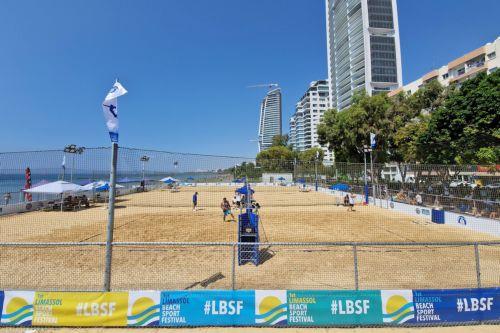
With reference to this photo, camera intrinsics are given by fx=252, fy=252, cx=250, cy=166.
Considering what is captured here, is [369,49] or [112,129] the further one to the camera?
[369,49]

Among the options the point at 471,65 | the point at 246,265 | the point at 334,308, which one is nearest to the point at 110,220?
the point at 246,265

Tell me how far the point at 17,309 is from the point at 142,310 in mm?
2369

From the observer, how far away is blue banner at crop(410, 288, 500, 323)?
4855mm

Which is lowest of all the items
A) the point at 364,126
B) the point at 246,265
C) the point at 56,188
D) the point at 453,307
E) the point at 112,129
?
the point at 246,265

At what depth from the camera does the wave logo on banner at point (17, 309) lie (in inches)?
188

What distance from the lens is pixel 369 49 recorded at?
289 ft

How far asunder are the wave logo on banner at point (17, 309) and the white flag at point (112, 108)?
11.3 feet

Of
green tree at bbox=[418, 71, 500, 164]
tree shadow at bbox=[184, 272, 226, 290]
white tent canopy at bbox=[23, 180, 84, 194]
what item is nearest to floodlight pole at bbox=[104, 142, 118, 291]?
tree shadow at bbox=[184, 272, 226, 290]

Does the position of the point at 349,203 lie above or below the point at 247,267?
above

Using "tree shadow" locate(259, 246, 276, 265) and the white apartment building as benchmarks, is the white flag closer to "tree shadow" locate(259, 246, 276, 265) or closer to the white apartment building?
"tree shadow" locate(259, 246, 276, 265)

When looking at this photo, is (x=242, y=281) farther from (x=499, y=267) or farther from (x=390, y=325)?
(x=499, y=267)

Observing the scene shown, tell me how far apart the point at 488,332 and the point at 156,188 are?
37.9 m

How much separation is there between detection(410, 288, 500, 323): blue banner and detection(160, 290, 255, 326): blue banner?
10.6 ft

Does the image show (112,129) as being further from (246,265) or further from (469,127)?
(469,127)
